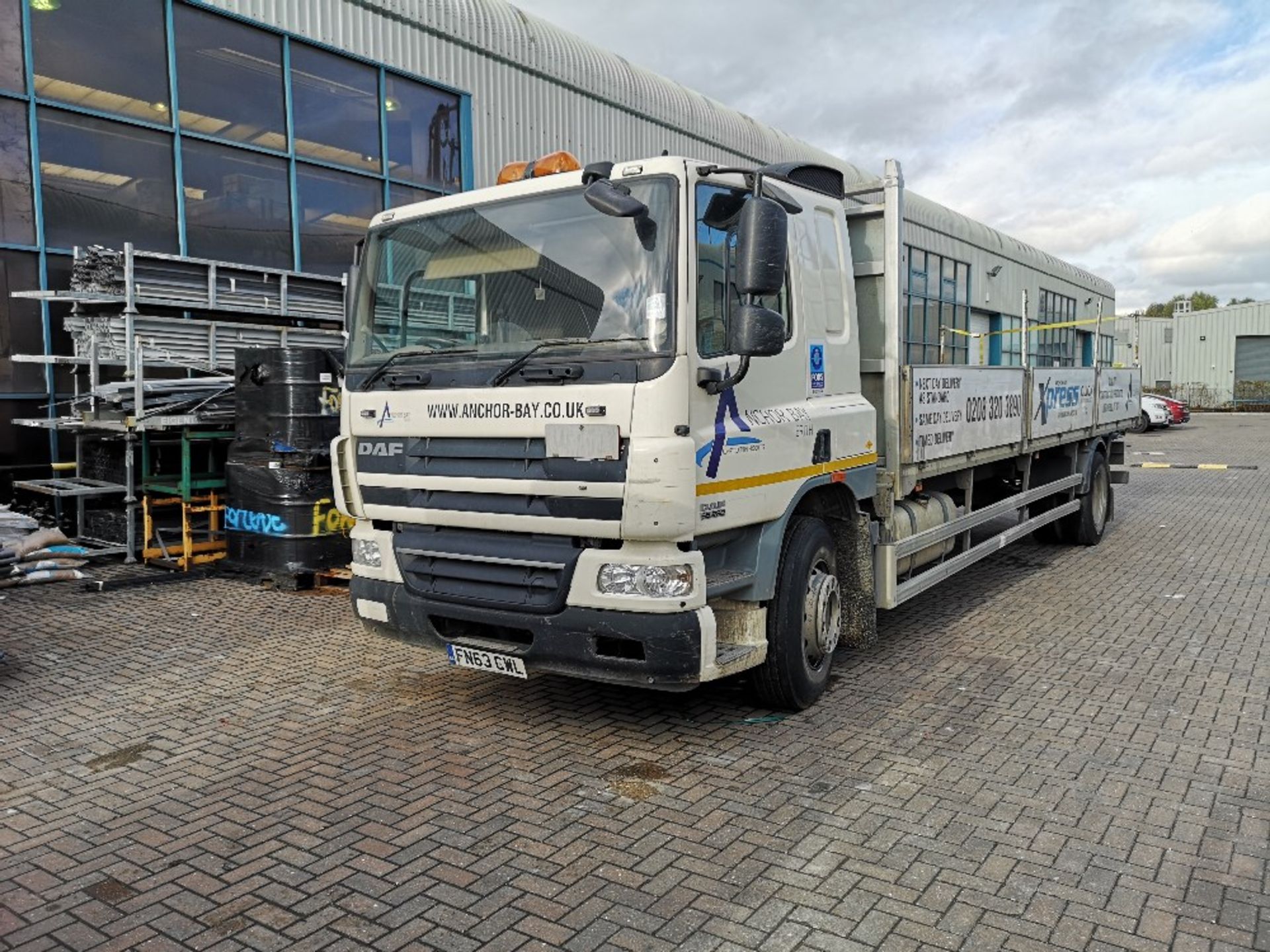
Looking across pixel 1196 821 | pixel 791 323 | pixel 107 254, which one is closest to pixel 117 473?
pixel 107 254

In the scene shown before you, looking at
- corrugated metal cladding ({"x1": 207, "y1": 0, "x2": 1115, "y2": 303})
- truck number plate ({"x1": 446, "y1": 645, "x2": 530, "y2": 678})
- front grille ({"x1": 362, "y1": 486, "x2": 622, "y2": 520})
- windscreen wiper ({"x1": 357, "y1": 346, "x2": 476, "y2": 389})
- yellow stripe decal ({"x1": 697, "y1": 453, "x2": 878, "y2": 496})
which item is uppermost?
corrugated metal cladding ({"x1": 207, "y1": 0, "x2": 1115, "y2": 303})

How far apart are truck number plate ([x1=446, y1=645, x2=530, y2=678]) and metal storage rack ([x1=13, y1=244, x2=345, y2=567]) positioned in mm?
5165

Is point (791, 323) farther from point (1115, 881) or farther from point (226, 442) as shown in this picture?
point (226, 442)

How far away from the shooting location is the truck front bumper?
4242 millimetres

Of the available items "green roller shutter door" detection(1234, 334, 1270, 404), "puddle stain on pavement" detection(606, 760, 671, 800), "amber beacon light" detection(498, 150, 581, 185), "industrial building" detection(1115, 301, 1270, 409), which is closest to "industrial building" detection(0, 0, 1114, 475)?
"amber beacon light" detection(498, 150, 581, 185)

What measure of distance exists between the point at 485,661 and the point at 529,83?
12424mm

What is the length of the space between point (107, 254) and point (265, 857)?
7.88 metres

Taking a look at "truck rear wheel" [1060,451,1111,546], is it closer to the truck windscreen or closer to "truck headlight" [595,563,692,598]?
"truck headlight" [595,563,692,598]

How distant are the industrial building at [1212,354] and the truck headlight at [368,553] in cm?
5154

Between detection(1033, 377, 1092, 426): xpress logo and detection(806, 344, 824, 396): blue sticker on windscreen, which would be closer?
detection(806, 344, 824, 396): blue sticker on windscreen

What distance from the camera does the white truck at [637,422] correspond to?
4.22 meters

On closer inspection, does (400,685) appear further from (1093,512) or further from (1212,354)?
(1212,354)

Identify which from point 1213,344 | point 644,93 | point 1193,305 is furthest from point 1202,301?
point 644,93

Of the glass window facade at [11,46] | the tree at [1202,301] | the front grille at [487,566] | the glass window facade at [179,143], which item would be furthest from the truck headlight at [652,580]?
the tree at [1202,301]
